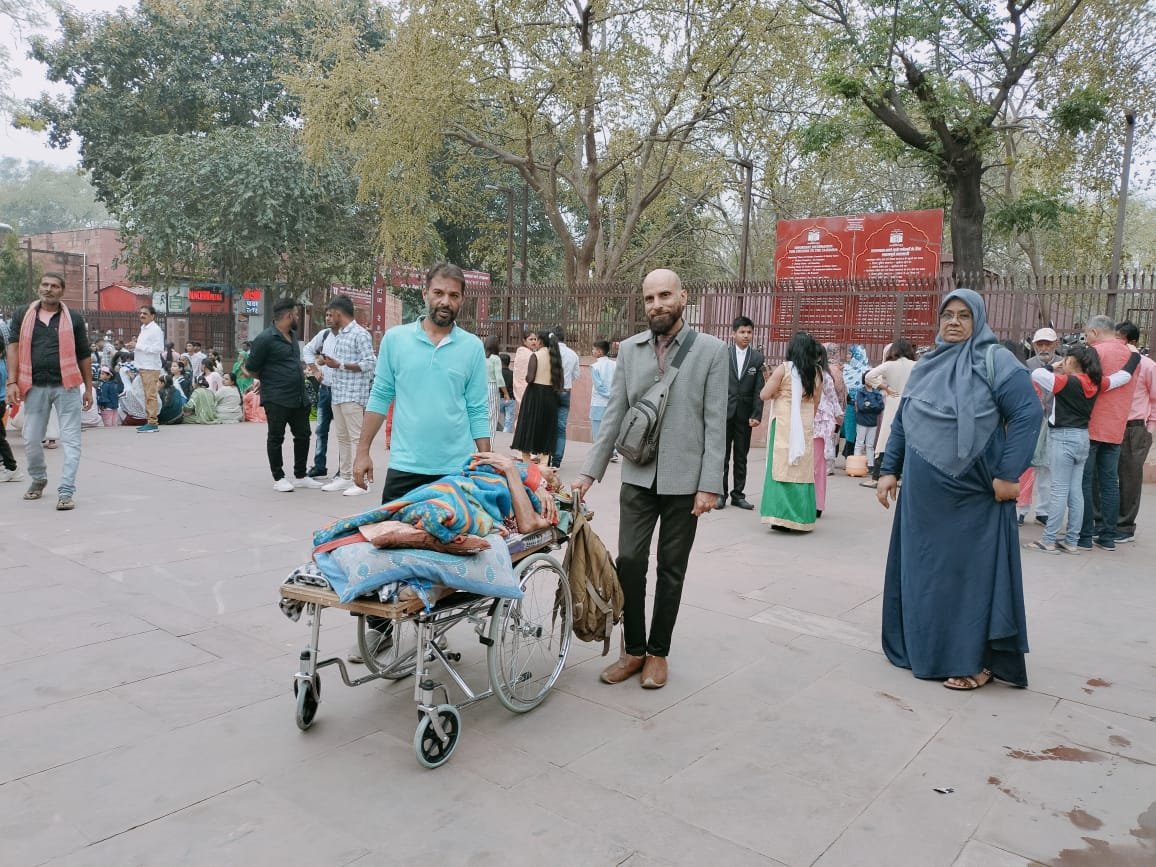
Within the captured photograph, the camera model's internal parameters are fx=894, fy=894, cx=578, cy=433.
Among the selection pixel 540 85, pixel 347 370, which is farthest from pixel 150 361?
pixel 540 85

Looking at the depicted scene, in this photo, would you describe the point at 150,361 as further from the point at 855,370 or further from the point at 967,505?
the point at 967,505

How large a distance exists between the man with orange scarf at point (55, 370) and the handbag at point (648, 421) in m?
5.12

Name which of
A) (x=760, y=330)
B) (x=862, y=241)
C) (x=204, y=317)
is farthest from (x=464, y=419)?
(x=204, y=317)

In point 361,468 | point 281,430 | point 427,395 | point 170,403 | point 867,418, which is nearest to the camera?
point 427,395

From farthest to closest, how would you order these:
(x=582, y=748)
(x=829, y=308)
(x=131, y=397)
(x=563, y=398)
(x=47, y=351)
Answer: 1. (x=131, y=397)
2. (x=829, y=308)
3. (x=563, y=398)
4. (x=47, y=351)
5. (x=582, y=748)

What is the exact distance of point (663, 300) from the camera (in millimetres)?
3783

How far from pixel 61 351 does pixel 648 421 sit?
18.5 ft

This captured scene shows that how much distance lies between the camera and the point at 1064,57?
16.0m

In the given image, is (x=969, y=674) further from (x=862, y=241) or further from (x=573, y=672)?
(x=862, y=241)

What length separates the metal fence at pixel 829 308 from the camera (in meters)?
10.9

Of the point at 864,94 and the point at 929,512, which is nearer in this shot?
the point at 929,512

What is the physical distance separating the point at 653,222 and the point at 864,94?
37.4 feet

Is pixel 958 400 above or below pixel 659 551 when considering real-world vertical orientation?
above

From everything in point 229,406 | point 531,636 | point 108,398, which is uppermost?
point 108,398
